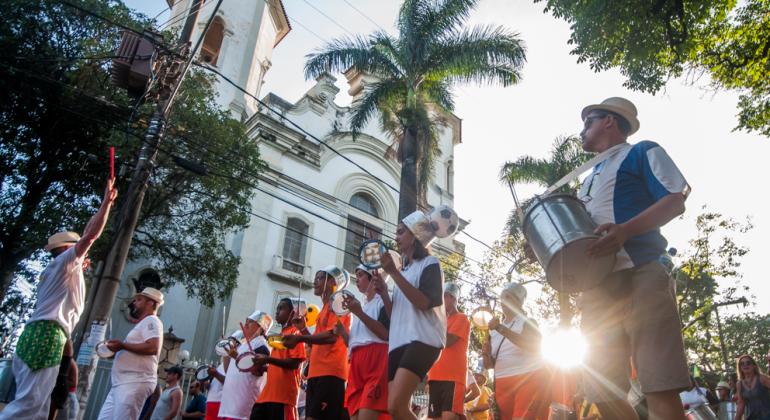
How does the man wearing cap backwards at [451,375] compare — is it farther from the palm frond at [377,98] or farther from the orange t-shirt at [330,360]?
the palm frond at [377,98]

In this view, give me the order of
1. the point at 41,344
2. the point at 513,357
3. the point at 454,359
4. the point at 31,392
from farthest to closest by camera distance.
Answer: the point at 513,357 → the point at 454,359 → the point at 41,344 → the point at 31,392

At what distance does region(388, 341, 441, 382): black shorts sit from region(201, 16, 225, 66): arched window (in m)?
23.8

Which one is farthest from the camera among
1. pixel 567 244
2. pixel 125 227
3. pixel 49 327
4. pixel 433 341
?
pixel 125 227

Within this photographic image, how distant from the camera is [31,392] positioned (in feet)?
13.6

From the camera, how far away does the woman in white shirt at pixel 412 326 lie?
3562mm

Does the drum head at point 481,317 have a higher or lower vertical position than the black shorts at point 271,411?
higher

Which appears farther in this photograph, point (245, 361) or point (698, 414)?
point (698, 414)

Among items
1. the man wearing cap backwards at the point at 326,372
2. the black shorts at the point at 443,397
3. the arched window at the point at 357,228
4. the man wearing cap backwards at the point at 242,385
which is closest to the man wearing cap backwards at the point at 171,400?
the man wearing cap backwards at the point at 242,385

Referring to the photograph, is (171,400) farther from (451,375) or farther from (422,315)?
(422,315)

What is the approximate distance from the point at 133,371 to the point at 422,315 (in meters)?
3.49

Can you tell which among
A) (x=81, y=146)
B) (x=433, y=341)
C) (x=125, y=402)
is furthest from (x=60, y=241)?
(x=81, y=146)

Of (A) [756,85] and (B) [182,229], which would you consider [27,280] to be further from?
(A) [756,85]

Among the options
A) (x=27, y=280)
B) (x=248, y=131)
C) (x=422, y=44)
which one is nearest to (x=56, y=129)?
(x=27, y=280)

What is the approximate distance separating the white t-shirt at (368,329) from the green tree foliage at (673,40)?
6179 millimetres
